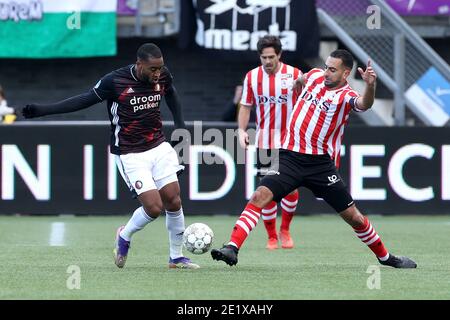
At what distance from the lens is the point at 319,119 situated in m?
10.6

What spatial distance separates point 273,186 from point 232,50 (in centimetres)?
893

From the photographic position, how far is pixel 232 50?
18.9m

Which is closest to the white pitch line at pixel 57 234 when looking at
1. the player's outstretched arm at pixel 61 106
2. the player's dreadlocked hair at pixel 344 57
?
the player's outstretched arm at pixel 61 106

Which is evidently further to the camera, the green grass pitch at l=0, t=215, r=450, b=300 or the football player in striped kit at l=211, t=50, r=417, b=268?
the football player in striped kit at l=211, t=50, r=417, b=268

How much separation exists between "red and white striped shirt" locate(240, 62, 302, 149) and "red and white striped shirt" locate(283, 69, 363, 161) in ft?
7.66

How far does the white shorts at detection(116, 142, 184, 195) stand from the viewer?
10.1 m

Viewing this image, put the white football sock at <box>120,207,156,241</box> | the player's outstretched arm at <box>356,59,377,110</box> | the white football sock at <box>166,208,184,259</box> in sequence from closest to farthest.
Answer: the player's outstretched arm at <box>356,59,377,110</box> → the white football sock at <box>120,207,156,241</box> → the white football sock at <box>166,208,184,259</box>

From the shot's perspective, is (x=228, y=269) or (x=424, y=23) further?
(x=424, y=23)

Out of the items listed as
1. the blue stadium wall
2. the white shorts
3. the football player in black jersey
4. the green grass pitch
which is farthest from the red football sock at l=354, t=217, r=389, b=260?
the blue stadium wall

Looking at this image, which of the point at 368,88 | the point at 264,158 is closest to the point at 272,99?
the point at 264,158

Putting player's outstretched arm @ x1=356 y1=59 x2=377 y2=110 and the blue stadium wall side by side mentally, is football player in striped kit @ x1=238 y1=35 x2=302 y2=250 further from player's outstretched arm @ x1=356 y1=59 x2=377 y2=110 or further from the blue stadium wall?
the blue stadium wall

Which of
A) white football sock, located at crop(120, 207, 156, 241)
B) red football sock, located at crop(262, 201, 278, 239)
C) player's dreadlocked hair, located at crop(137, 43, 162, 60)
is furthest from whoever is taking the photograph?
red football sock, located at crop(262, 201, 278, 239)
